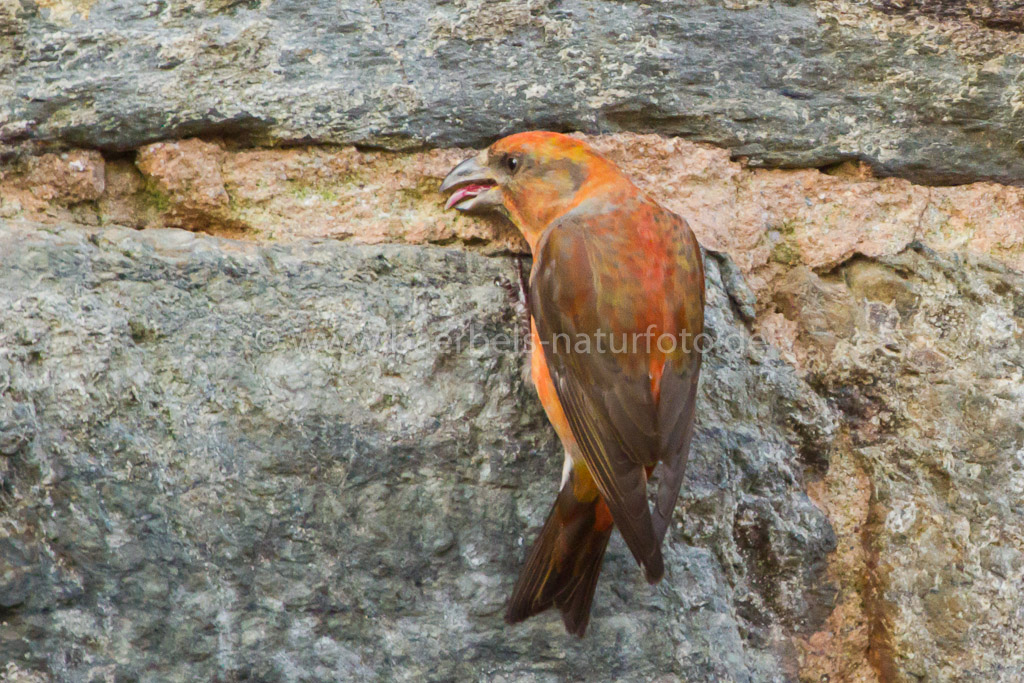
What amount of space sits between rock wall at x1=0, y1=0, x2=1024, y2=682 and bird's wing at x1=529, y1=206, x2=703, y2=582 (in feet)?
0.39

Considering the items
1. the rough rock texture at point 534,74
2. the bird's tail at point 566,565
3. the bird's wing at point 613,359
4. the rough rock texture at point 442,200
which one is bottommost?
the bird's tail at point 566,565

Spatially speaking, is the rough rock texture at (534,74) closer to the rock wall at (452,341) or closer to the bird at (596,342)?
the rock wall at (452,341)

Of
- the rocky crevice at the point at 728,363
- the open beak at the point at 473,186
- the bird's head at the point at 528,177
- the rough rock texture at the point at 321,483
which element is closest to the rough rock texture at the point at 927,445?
the rocky crevice at the point at 728,363

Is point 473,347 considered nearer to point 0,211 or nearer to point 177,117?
point 177,117

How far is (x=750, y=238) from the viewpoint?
2469 millimetres

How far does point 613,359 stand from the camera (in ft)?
7.39

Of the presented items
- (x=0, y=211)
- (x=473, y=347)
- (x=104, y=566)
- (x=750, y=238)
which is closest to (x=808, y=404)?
(x=750, y=238)

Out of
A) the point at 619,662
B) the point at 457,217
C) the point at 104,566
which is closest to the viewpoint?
the point at 104,566

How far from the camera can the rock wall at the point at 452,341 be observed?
77.4 inches

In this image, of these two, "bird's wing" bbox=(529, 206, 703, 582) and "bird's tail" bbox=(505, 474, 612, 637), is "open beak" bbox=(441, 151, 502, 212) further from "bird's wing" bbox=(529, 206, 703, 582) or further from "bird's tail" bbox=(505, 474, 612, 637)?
"bird's tail" bbox=(505, 474, 612, 637)

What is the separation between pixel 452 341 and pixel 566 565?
57 cm

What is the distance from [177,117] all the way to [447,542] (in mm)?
1156

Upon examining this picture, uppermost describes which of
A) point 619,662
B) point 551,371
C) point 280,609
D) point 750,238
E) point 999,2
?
point 999,2

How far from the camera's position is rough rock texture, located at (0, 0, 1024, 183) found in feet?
7.29
